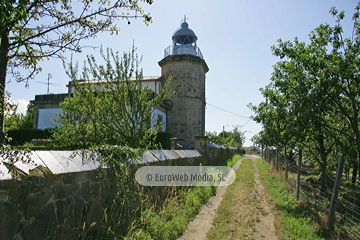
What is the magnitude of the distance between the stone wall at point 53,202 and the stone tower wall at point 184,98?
17.9m

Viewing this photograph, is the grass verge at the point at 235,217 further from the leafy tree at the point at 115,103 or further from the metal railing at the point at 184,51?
the metal railing at the point at 184,51

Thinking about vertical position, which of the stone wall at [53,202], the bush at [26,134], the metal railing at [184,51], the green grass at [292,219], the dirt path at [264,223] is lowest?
the dirt path at [264,223]

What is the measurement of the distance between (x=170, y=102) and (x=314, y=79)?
15555 mm

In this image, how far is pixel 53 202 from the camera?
8.54 ft

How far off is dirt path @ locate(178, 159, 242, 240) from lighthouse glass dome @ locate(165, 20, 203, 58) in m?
16.8

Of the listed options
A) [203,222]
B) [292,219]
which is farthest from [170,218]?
[292,219]

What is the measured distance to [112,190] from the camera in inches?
152

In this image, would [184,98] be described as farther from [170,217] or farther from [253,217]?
[170,217]

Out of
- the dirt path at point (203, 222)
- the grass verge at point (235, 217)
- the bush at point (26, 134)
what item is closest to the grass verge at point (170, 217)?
the dirt path at point (203, 222)

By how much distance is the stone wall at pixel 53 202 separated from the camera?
2.15 m

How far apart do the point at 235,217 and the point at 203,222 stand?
0.90 metres

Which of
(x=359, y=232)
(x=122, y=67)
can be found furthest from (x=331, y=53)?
(x=122, y=67)

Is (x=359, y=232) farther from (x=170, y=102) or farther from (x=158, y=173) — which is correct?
(x=170, y=102)

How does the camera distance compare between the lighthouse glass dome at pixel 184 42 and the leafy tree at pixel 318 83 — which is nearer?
the leafy tree at pixel 318 83
